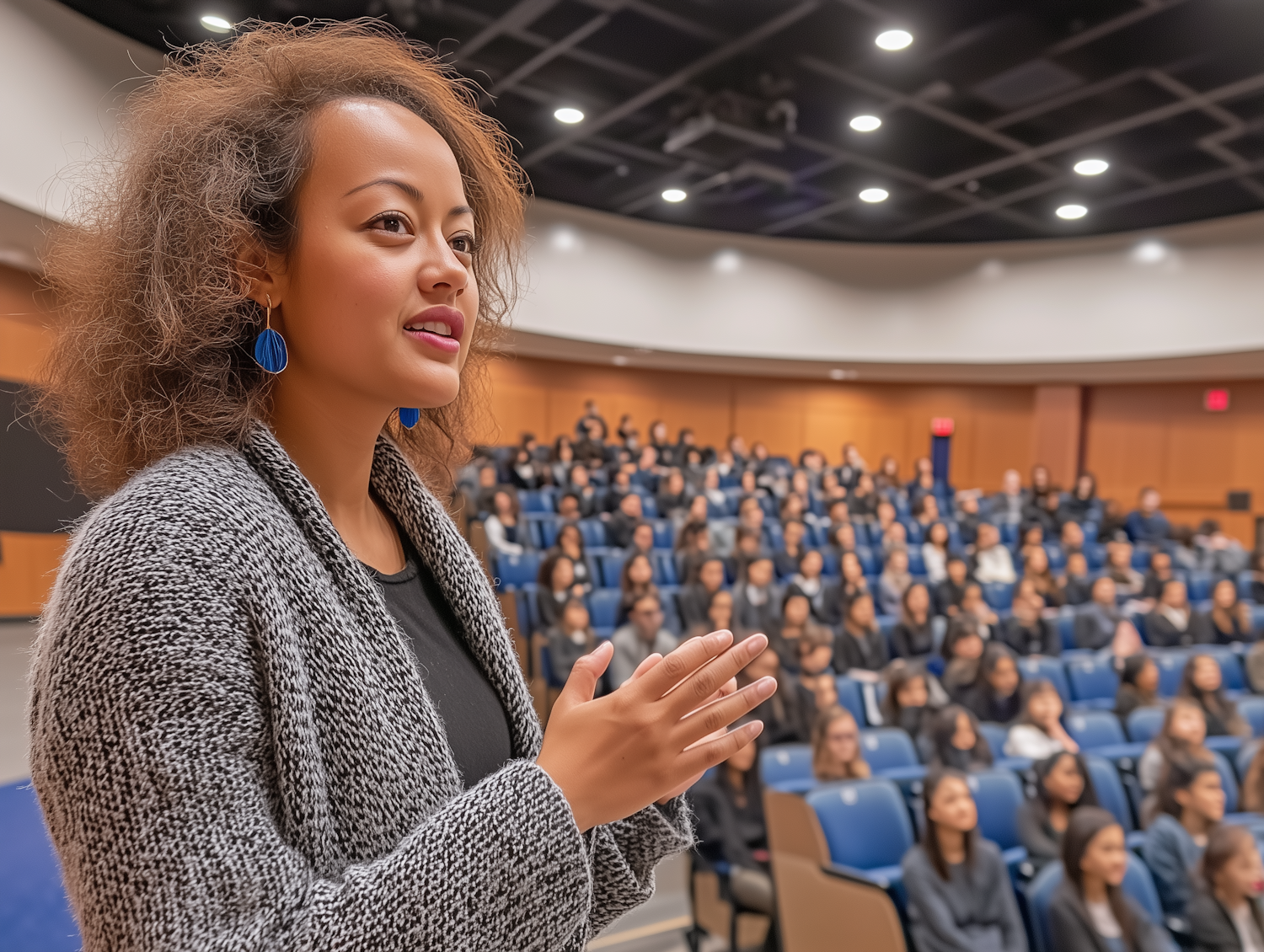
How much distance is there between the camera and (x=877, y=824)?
212cm

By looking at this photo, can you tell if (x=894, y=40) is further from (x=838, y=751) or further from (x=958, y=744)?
(x=838, y=751)

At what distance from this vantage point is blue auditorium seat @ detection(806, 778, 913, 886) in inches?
80.1

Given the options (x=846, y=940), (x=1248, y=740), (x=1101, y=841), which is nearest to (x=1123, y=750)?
(x=1248, y=740)

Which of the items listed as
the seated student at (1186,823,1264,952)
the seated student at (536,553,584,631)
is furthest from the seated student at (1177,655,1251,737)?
the seated student at (536,553,584,631)

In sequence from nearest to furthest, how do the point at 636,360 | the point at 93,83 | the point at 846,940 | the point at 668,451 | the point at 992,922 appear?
the point at 846,940
the point at 992,922
the point at 93,83
the point at 668,451
the point at 636,360

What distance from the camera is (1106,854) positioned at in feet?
5.94

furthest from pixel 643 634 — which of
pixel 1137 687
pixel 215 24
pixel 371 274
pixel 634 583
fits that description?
pixel 215 24

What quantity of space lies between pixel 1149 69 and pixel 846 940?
4.65 metres

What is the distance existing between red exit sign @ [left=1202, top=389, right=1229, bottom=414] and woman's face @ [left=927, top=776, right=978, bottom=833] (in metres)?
8.24

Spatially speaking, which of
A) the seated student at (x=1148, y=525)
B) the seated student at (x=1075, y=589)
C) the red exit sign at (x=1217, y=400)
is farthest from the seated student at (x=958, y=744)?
the red exit sign at (x=1217, y=400)

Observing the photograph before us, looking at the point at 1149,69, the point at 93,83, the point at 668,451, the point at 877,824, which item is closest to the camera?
the point at 877,824

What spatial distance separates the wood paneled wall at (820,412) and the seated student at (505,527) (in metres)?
4.09

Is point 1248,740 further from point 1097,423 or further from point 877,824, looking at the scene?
point 1097,423

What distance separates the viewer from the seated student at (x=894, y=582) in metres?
4.50
